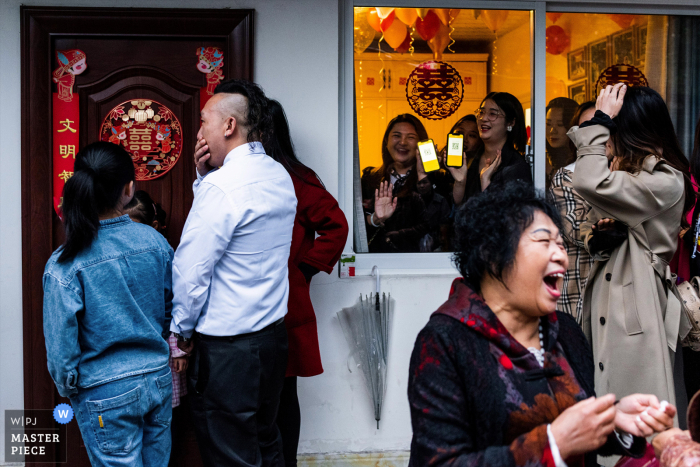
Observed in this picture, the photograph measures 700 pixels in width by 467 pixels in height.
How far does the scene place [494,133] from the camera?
361 centimetres

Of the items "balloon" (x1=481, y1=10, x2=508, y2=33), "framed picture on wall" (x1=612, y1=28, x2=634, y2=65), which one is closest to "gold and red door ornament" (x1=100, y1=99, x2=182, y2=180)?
"balloon" (x1=481, y1=10, x2=508, y2=33)

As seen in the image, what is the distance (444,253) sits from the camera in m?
3.53

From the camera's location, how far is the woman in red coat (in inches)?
115

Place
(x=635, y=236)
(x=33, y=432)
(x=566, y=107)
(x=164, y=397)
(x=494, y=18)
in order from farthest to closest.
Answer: (x=566, y=107)
(x=494, y=18)
(x=33, y=432)
(x=635, y=236)
(x=164, y=397)

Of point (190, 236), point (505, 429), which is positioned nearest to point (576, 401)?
point (505, 429)

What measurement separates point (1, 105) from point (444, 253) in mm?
2602

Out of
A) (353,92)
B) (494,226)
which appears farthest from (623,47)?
(494,226)

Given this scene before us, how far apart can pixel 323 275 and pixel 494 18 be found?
1874 mm

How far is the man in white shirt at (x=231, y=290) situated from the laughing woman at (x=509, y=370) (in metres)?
0.99

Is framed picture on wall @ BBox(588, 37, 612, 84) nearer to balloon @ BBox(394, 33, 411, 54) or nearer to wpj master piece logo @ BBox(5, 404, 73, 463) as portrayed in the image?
balloon @ BBox(394, 33, 411, 54)

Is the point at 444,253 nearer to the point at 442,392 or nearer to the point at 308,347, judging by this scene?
the point at 308,347

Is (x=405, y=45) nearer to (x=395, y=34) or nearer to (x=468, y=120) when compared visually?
(x=395, y=34)

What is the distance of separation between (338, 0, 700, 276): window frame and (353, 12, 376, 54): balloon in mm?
33

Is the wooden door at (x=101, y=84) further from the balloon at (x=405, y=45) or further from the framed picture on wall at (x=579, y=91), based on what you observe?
the framed picture on wall at (x=579, y=91)
